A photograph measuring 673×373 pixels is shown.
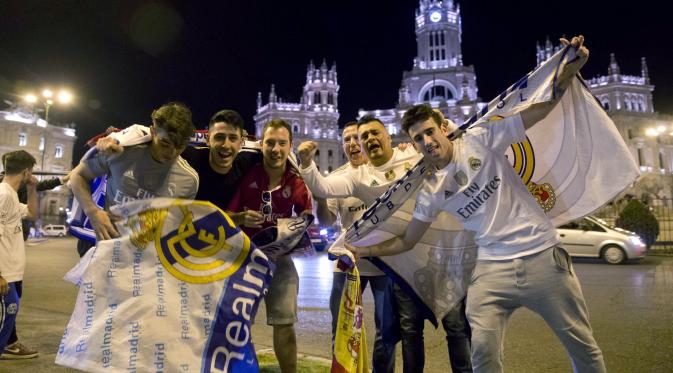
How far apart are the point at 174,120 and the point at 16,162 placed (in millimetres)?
2988

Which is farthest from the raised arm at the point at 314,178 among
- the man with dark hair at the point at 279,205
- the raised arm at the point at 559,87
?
the raised arm at the point at 559,87

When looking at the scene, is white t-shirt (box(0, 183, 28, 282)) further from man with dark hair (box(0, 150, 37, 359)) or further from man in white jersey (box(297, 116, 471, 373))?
man in white jersey (box(297, 116, 471, 373))

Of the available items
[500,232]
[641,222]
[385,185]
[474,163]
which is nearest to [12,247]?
[385,185]

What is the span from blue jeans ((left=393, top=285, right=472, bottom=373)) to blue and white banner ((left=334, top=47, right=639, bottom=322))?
0.11 meters

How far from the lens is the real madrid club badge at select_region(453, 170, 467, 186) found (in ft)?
10.3

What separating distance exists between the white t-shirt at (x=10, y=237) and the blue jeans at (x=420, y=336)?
13.8 feet

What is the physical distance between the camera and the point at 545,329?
606cm

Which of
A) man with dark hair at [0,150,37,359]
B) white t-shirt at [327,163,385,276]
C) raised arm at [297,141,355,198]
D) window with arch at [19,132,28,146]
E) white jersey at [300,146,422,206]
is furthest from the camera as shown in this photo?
window with arch at [19,132,28,146]

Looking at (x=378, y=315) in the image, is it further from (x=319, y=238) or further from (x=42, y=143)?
(x=42, y=143)

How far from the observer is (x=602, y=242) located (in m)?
14.6

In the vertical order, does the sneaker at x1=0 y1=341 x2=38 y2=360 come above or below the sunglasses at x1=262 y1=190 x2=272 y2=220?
below

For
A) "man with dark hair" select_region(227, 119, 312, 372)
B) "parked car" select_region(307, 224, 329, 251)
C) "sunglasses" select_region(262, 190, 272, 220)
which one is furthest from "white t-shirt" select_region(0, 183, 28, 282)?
"parked car" select_region(307, 224, 329, 251)

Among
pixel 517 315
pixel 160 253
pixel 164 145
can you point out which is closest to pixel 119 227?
pixel 160 253

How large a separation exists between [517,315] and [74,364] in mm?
6534
